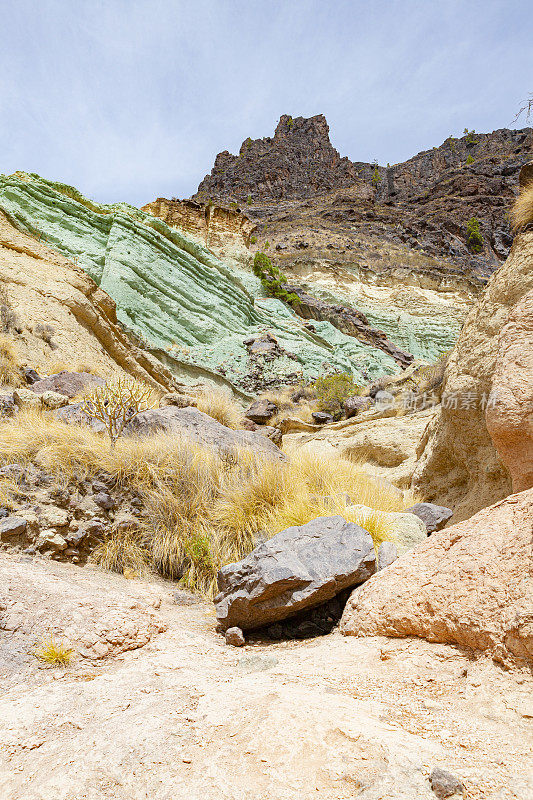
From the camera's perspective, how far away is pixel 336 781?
108 centimetres

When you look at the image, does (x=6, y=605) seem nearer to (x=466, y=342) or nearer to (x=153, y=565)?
(x=153, y=565)

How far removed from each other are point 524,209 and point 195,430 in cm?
425

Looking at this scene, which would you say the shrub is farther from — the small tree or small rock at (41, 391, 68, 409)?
small rock at (41, 391, 68, 409)

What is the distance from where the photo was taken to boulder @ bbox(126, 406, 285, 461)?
5.09 m

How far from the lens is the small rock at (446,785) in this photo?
1.00m

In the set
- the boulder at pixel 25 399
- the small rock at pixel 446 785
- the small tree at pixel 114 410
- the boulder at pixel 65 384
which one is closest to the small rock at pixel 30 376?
the boulder at pixel 65 384

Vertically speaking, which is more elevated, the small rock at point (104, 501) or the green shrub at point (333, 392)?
the green shrub at point (333, 392)

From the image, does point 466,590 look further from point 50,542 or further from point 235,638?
point 50,542

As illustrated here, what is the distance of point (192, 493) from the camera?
3.93 metres

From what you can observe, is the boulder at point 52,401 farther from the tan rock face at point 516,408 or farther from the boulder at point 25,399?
the tan rock face at point 516,408

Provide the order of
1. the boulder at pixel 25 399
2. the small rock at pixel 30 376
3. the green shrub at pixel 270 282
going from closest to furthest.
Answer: the boulder at pixel 25 399 < the small rock at pixel 30 376 < the green shrub at pixel 270 282

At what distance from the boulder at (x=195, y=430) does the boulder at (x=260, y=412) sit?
5.73m

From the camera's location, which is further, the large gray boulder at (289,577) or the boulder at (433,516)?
the boulder at (433,516)

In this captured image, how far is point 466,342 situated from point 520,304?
107 centimetres
